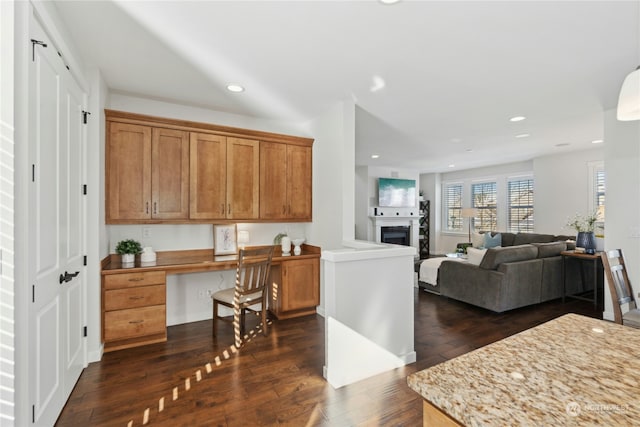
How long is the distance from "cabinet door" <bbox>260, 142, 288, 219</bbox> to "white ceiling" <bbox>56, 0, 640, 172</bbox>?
1.60 ft

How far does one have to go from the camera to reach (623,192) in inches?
147

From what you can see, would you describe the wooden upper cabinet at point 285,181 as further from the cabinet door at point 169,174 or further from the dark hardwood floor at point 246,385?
the dark hardwood floor at point 246,385

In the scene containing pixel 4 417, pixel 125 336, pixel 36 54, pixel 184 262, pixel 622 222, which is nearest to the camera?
pixel 4 417

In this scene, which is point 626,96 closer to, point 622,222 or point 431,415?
point 431,415

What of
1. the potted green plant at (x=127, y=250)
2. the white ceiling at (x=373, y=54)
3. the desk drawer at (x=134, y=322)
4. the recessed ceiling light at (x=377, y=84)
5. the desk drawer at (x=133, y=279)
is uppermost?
the white ceiling at (x=373, y=54)

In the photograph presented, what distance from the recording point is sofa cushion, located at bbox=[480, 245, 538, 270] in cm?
408

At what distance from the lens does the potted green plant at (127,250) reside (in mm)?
3236

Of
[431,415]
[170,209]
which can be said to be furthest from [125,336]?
[431,415]

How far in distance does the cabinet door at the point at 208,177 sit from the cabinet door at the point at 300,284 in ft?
3.56

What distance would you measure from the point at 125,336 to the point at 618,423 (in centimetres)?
347

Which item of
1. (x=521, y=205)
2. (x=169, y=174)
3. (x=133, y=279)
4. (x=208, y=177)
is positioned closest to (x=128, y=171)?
(x=169, y=174)

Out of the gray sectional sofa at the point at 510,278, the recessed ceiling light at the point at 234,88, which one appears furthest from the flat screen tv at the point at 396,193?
the recessed ceiling light at the point at 234,88

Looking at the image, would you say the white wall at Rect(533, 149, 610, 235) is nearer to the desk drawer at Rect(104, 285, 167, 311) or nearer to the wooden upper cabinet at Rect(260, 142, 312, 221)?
the wooden upper cabinet at Rect(260, 142, 312, 221)

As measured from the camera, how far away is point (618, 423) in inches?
23.4
